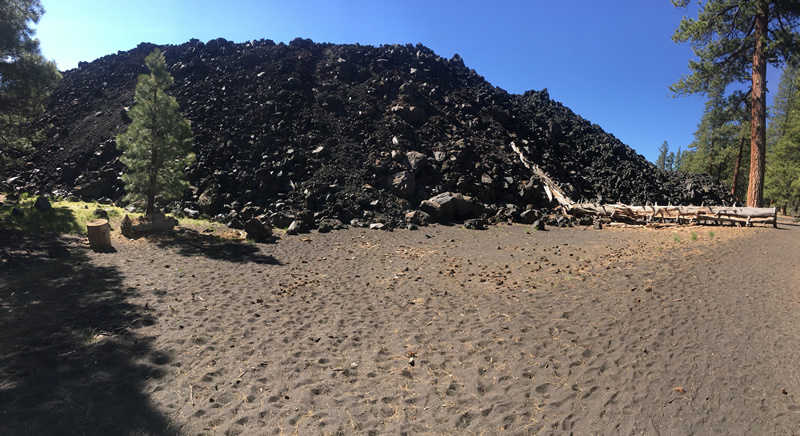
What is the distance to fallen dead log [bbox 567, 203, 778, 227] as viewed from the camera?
15.5 m

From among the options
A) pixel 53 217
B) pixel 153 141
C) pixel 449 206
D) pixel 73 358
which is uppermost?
pixel 153 141

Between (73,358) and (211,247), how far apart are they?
8.38 m

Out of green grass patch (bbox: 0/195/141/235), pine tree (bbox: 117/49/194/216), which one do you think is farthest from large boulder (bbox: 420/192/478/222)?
green grass patch (bbox: 0/195/141/235)

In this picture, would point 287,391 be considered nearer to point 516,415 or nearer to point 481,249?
point 516,415

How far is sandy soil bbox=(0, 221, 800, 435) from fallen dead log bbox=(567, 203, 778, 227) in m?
6.08

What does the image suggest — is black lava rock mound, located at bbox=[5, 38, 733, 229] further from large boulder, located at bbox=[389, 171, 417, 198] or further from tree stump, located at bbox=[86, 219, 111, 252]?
tree stump, located at bbox=[86, 219, 111, 252]

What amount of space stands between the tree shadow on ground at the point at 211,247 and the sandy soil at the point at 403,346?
4.14 feet

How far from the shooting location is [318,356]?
18.5 feet

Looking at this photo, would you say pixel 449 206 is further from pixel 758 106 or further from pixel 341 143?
pixel 758 106

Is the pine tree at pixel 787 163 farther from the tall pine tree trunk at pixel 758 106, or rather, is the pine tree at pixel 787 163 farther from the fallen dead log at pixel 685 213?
the fallen dead log at pixel 685 213

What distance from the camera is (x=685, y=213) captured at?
57.5 feet

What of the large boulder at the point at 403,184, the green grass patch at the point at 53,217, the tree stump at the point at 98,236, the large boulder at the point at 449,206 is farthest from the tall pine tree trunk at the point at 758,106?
the green grass patch at the point at 53,217

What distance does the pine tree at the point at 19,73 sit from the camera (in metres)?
13.5

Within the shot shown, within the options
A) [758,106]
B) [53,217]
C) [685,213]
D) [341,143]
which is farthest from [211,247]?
[758,106]
